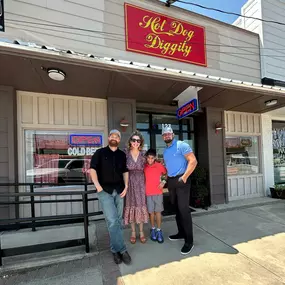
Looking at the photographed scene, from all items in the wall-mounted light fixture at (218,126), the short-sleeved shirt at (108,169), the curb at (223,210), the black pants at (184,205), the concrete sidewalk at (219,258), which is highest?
the wall-mounted light fixture at (218,126)

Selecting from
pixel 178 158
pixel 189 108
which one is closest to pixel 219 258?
pixel 178 158

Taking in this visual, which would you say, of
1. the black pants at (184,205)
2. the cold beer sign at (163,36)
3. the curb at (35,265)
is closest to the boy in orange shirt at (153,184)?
the black pants at (184,205)

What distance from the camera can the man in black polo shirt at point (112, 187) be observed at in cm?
238

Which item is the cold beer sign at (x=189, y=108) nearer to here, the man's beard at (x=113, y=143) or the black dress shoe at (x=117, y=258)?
the man's beard at (x=113, y=143)

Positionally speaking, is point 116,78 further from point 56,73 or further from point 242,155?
point 242,155

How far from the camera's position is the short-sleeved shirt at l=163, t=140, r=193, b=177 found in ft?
8.80

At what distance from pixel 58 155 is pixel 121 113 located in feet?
5.12

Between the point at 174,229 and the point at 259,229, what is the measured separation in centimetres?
144

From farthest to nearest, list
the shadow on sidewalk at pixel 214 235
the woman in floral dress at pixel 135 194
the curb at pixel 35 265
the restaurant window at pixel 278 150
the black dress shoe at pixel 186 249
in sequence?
the restaurant window at pixel 278 150, the woman in floral dress at pixel 135 194, the black dress shoe at pixel 186 249, the shadow on sidewalk at pixel 214 235, the curb at pixel 35 265

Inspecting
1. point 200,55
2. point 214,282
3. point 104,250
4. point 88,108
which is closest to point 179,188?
point 214,282

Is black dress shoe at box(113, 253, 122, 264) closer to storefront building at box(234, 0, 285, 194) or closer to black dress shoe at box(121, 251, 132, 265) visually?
black dress shoe at box(121, 251, 132, 265)

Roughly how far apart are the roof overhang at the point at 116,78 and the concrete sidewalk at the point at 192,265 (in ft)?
8.39

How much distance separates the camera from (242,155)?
5.84 m

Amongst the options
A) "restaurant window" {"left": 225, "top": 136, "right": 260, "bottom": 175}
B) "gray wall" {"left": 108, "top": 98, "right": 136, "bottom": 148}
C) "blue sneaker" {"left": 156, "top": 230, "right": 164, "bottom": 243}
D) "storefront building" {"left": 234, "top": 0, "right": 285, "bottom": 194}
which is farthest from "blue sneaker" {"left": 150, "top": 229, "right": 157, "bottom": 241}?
"storefront building" {"left": 234, "top": 0, "right": 285, "bottom": 194}
